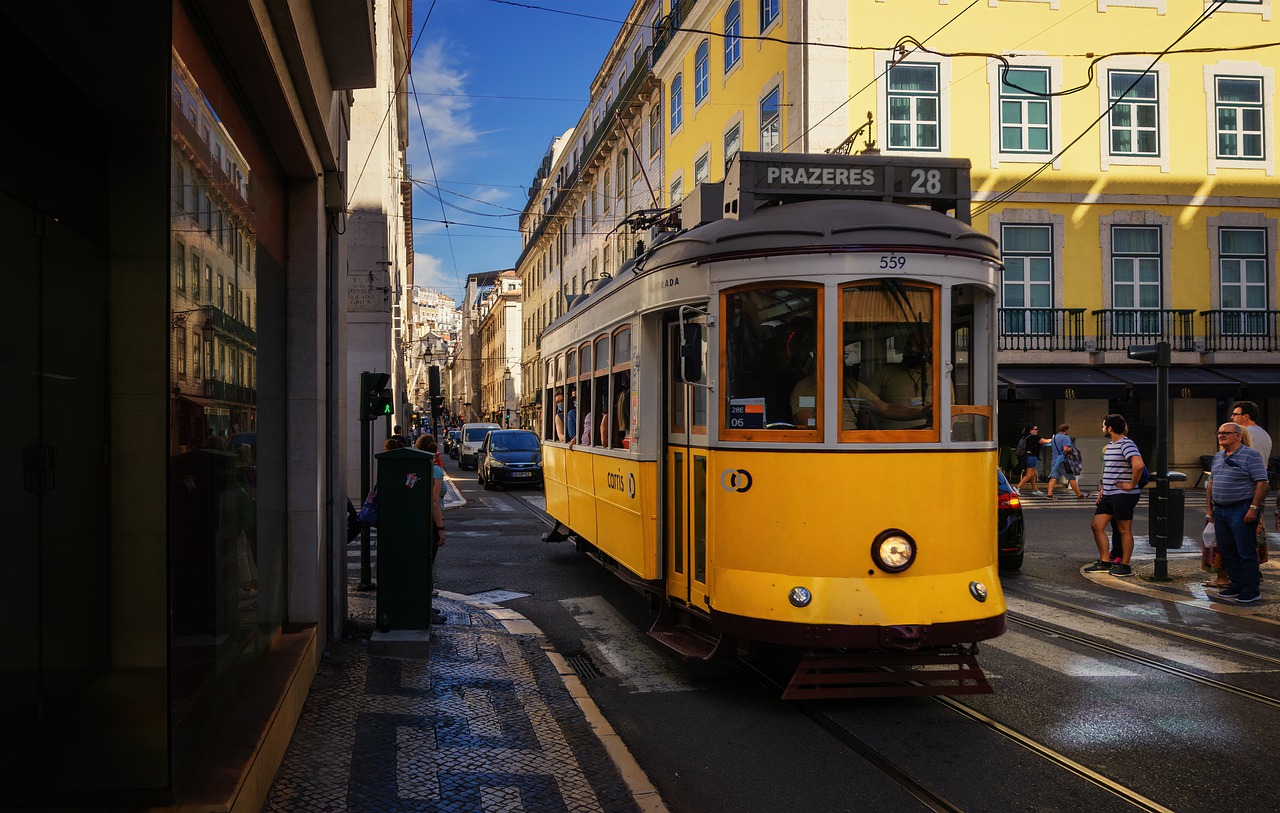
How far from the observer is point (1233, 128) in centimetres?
2533

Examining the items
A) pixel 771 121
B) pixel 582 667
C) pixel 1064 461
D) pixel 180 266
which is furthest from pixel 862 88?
pixel 180 266

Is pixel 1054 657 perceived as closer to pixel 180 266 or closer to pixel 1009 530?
pixel 1009 530

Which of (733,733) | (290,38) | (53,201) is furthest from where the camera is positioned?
(733,733)

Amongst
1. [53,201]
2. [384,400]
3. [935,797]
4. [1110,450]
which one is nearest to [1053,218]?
[1110,450]

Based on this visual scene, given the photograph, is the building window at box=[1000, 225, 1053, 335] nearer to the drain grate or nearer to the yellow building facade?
the yellow building facade

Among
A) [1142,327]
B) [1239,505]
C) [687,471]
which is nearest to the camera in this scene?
[687,471]

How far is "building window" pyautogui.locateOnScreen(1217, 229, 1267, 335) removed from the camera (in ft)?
84.7

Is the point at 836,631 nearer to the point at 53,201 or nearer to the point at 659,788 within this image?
the point at 659,788

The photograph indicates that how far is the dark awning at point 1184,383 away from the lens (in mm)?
24375

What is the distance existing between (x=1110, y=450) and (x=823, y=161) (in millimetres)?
6330

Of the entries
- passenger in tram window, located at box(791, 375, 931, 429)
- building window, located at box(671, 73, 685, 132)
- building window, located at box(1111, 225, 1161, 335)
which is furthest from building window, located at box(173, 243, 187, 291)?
building window, located at box(671, 73, 685, 132)

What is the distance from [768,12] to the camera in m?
25.0

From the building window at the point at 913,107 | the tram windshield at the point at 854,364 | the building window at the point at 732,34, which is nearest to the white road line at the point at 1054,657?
the tram windshield at the point at 854,364

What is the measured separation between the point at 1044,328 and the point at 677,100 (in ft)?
47.1
